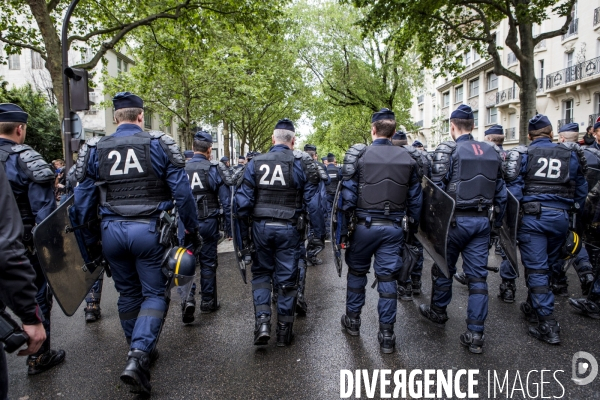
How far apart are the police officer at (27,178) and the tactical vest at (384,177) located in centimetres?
276

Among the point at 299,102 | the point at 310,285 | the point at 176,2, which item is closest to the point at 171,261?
the point at 310,285

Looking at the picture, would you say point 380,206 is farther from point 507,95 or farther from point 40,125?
point 507,95

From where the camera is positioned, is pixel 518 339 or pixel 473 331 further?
pixel 518 339

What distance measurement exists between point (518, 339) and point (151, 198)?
3661 millimetres

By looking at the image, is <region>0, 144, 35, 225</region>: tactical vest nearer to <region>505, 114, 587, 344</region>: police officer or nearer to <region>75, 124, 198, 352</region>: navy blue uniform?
<region>75, 124, 198, 352</region>: navy blue uniform

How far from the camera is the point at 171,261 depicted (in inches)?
127

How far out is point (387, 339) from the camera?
3.78 meters

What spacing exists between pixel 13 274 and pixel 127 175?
1.69 meters

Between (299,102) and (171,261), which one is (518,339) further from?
(299,102)

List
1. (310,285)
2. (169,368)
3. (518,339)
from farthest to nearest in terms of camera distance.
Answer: (310,285), (518,339), (169,368)

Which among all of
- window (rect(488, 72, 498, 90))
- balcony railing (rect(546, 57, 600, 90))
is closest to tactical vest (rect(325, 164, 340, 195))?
balcony railing (rect(546, 57, 600, 90))

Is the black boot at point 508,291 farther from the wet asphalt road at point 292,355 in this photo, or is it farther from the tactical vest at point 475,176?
the tactical vest at point 475,176

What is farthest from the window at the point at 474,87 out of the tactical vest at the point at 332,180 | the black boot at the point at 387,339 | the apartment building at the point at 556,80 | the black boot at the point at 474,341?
the black boot at the point at 387,339

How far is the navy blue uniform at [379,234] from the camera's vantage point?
3912mm
